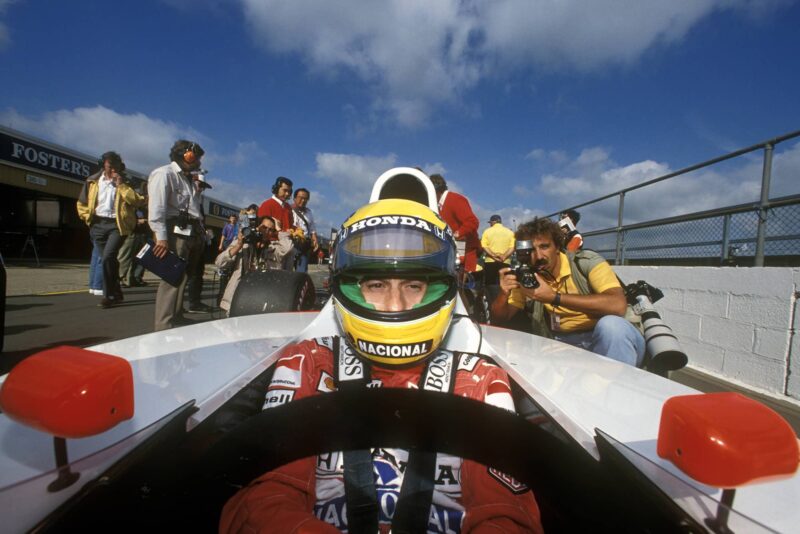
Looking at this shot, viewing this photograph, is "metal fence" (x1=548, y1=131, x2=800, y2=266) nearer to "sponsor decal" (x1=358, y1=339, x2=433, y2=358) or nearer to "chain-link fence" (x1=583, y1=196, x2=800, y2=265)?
"chain-link fence" (x1=583, y1=196, x2=800, y2=265)

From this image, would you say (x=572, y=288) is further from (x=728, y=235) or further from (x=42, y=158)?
(x=42, y=158)

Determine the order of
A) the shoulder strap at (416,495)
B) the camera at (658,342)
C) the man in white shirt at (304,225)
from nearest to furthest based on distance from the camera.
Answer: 1. the shoulder strap at (416,495)
2. the camera at (658,342)
3. the man in white shirt at (304,225)

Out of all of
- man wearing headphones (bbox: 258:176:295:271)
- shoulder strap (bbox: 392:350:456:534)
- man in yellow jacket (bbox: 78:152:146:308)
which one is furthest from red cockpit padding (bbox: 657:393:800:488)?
man in yellow jacket (bbox: 78:152:146:308)

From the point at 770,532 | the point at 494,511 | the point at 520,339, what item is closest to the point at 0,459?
the point at 494,511

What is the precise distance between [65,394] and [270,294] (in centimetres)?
202

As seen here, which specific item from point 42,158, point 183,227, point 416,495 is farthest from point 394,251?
point 42,158

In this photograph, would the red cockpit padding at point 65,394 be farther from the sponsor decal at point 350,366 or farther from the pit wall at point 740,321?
the pit wall at point 740,321

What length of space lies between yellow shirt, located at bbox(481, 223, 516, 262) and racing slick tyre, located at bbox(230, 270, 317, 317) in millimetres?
4213

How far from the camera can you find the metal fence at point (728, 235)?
3303 mm

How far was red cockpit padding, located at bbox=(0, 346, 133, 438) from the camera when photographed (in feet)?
1.73

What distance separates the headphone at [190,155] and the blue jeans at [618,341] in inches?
139

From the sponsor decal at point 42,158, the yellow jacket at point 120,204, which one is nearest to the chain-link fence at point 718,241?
the yellow jacket at point 120,204

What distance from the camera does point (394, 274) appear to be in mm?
1432

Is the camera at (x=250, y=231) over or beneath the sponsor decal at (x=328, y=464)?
over
